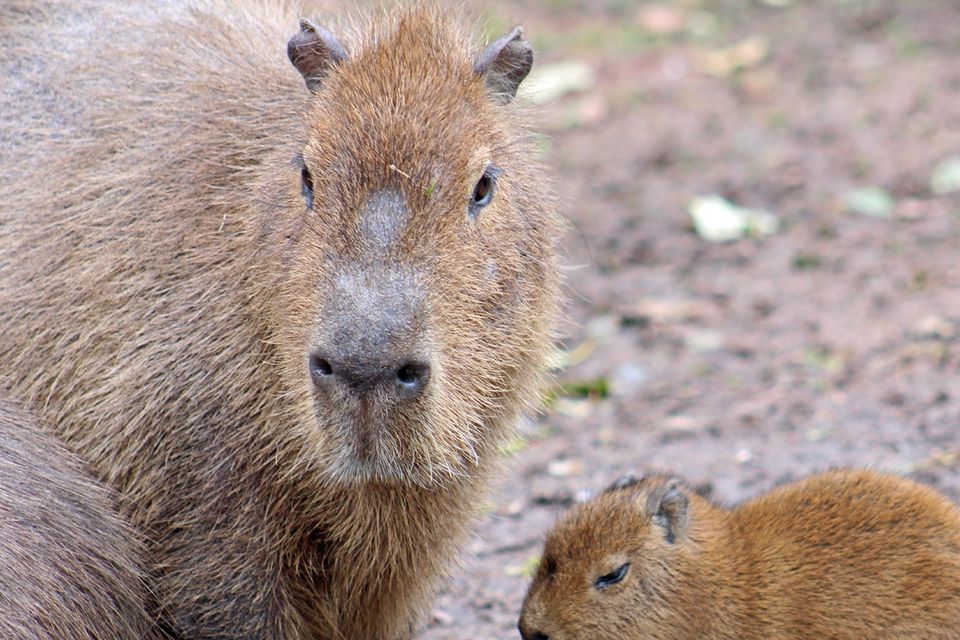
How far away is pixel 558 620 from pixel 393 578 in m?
0.48

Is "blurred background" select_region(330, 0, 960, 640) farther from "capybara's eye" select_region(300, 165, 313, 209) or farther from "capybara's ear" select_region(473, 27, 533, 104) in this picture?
"capybara's eye" select_region(300, 165, 313, 209)

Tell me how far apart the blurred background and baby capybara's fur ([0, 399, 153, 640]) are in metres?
1.11

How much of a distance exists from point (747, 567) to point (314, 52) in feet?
5.81

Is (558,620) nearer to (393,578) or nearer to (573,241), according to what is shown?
(393,578)

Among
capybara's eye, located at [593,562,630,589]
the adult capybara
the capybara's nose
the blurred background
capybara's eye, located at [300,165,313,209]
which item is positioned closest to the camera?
the capybara's nose

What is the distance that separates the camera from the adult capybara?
10.0ft

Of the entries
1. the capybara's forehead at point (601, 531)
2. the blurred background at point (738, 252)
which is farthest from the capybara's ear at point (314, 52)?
the capybara's forehead at point (601, 531)

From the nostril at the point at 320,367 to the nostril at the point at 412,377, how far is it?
146 mm

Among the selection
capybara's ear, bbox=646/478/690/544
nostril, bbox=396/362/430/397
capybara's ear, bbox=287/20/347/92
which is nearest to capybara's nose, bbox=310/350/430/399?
nostril, bbox=396/362/430/397

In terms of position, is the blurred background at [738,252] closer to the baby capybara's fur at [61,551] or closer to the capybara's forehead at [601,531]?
the capybara's forehead at [601,531]

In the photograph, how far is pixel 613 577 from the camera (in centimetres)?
363

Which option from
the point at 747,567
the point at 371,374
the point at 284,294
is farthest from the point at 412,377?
the point at 747,567

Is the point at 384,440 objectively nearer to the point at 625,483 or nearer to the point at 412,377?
the point at 412,377

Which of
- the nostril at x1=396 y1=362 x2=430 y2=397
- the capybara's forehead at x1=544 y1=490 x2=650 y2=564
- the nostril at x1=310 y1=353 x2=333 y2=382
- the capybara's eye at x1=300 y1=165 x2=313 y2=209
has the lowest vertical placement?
the capybara's forehead at x1=544 y1=490 x2=650 y2=564
